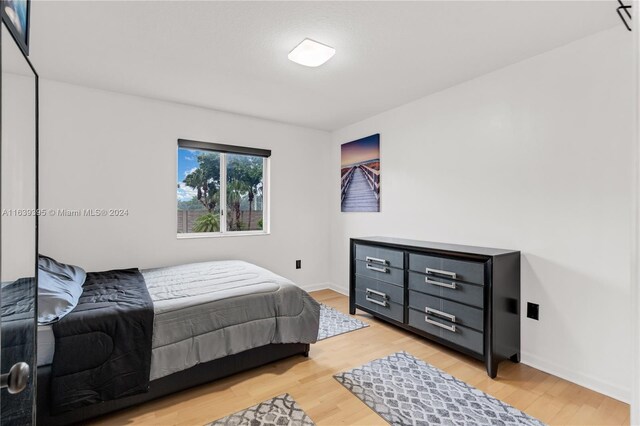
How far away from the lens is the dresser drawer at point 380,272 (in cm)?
288

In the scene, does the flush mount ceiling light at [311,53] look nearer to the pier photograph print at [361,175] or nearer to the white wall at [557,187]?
the white wall at [557,187]

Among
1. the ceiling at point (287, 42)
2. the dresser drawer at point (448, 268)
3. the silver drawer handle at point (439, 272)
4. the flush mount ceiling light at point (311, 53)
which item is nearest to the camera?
the ceiling at point (287, 42)

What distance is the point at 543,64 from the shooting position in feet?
7.52

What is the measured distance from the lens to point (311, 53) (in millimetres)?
2168

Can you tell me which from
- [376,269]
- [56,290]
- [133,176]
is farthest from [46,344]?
[376,269]

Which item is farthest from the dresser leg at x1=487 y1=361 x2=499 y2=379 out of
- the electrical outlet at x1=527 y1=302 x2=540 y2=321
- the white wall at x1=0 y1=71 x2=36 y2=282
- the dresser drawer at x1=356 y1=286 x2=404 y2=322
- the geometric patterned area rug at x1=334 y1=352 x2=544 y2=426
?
the white wall at x1=0 y1=71 x2=36 y2=282

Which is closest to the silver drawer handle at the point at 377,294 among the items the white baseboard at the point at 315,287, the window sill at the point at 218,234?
the white baseboard at the point at 315,287

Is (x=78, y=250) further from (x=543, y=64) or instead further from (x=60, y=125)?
(x=543, y=64)

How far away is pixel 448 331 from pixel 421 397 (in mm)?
689

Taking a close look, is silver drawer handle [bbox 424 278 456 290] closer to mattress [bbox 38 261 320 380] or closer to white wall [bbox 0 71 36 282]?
mattress [bbox 38 261 320 380]

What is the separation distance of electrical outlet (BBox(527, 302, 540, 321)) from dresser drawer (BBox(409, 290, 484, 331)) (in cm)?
45

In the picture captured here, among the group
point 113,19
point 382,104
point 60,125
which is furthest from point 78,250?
point 382,104

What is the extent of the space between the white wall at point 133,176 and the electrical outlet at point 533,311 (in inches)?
108

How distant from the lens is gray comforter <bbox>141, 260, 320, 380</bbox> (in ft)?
6.26
